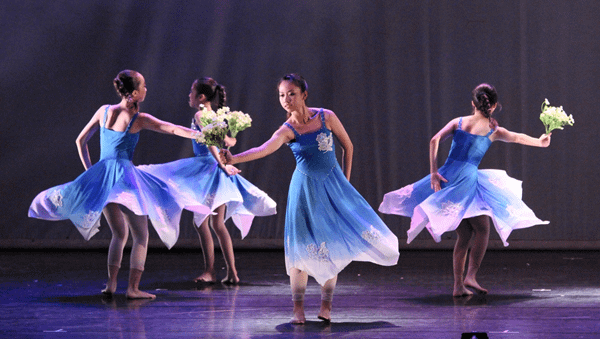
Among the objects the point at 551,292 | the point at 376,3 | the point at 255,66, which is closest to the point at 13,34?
the point at 255,66

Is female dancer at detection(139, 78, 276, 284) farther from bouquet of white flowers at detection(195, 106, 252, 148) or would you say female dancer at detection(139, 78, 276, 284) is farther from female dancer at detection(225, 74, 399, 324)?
female dancer at detection(225, 74, 399, 324)

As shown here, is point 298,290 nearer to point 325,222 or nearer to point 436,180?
point 325,222

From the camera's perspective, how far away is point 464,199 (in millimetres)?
4367

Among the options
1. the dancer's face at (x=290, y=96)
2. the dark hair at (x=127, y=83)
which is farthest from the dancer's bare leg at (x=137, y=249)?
the dancer's face at (x=290, y=96)

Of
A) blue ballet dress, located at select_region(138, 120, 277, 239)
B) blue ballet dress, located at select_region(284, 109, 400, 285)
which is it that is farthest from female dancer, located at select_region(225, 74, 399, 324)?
blue ballet dress, located at select_region(138, 120, 277, 239)

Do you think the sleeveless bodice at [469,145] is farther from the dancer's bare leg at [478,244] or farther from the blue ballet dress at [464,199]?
the dancer's bare leg at [478,244]

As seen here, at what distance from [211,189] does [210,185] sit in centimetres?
3

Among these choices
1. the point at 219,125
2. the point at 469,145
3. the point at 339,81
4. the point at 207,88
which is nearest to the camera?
the point at 219,125

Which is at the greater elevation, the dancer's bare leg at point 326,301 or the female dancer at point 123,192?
the female dancer at point 123,192

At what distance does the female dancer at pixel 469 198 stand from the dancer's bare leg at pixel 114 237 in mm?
1584

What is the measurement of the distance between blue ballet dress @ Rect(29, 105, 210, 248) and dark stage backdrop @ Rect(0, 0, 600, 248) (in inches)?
125

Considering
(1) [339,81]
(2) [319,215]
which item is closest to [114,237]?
(2) [319,215]

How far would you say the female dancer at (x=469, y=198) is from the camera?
4.36 m

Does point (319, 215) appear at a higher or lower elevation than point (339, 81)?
lower
